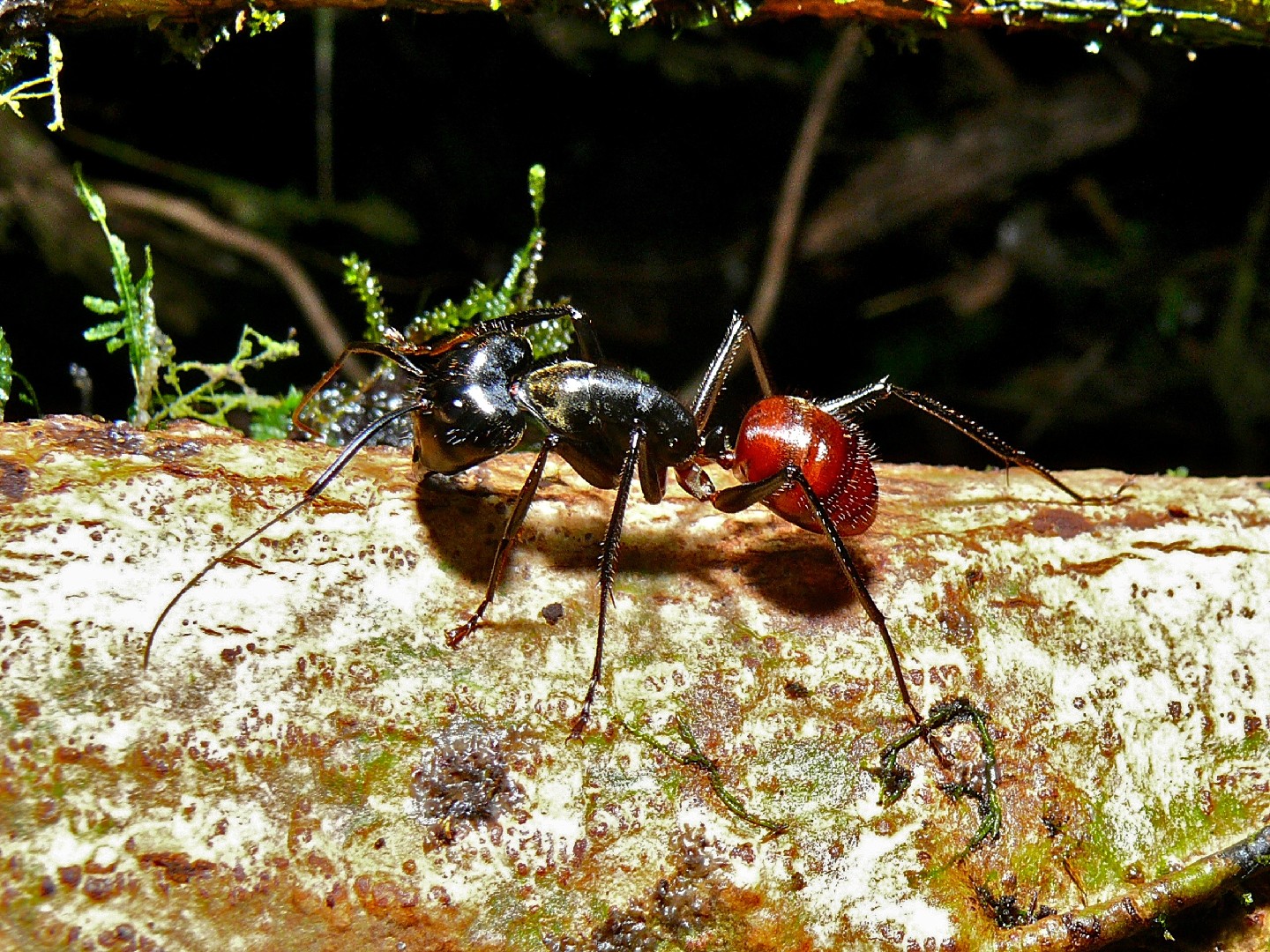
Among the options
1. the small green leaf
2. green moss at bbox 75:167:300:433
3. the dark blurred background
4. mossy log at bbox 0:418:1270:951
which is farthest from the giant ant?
the dark blurred background

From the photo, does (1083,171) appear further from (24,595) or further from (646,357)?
(24,595)

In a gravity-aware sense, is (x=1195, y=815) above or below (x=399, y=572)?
below

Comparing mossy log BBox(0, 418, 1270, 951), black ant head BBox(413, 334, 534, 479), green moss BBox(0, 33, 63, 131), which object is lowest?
mossy log BBox(0, 418, 1270, 951)

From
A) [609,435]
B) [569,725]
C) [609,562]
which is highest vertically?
[609,435]

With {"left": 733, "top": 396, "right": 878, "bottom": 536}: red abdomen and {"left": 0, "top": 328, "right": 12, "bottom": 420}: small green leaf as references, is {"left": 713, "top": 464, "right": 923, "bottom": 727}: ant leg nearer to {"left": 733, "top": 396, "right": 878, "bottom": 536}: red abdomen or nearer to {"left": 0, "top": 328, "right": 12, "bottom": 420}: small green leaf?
{"left": 733, "top": 396, "right": 878, "bottom": 536}: red abdomen

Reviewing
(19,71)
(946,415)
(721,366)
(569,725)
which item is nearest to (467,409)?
(569,725)

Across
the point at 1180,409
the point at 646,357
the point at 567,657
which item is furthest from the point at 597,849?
the point at 1180,409

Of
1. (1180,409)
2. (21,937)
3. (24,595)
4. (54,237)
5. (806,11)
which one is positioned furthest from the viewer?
(1180,409)

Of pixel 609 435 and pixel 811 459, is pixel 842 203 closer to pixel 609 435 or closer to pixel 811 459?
pixel 811 459
